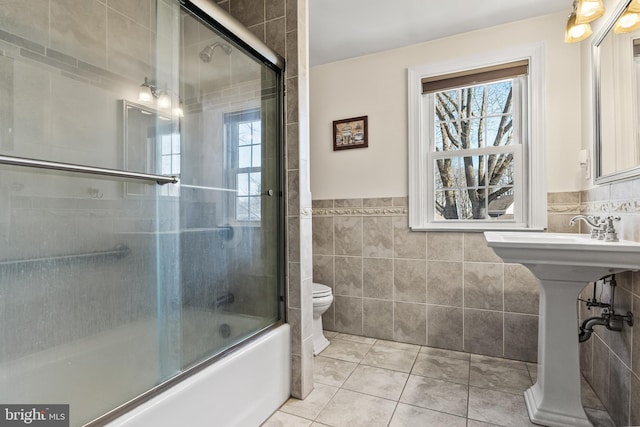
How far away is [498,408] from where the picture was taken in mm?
1547

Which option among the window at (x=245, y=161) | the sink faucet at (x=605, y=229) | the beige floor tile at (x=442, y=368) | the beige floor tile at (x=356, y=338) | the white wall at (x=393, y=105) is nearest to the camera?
the sink faucet at (x=605, y=229)

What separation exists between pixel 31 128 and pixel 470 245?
2344 millimetres

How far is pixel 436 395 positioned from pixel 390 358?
46cm

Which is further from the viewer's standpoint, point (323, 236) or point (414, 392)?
point (323, 236)

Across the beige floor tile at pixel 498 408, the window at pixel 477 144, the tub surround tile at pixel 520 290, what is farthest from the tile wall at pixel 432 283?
the beige floor tile at pixel 498 408

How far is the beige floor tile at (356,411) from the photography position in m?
1.45

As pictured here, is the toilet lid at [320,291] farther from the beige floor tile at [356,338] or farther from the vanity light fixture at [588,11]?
the vanity light fixture at [588,11]

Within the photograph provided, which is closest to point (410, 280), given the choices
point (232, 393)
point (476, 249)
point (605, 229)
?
point (476, 249)

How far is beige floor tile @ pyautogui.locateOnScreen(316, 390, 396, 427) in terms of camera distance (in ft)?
4.75

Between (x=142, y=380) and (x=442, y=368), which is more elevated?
(x=142, y=380)

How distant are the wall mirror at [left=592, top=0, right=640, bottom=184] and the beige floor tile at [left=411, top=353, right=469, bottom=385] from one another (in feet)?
4.22

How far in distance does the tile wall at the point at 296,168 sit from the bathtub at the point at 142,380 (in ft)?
0.68

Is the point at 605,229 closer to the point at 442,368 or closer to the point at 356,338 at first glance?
the point at 442,368

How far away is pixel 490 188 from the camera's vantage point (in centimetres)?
220
